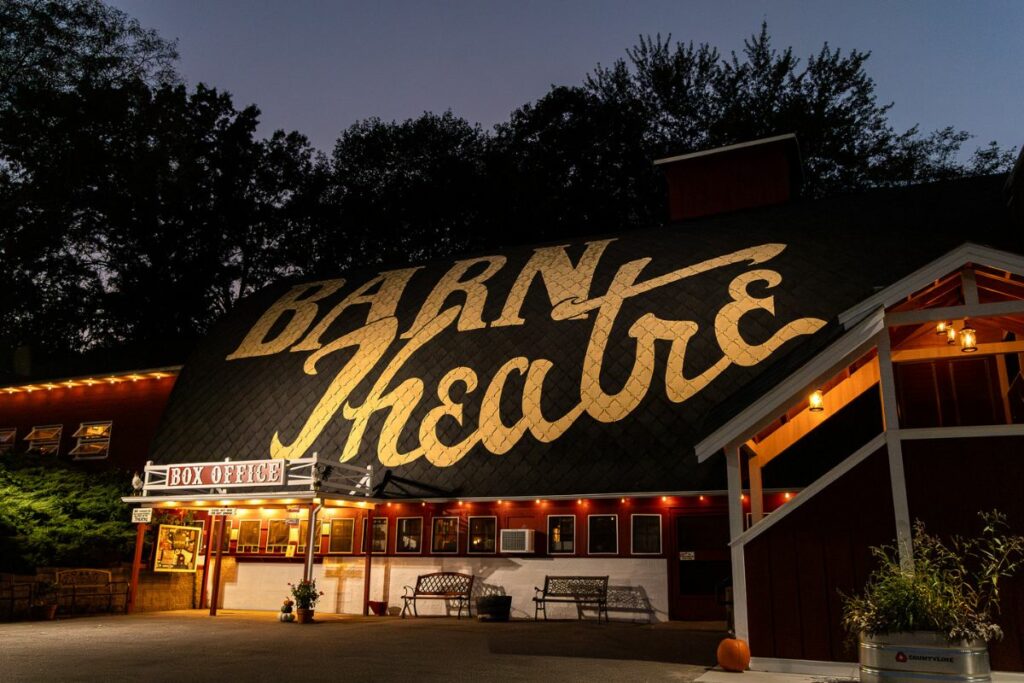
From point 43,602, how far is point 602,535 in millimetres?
12784

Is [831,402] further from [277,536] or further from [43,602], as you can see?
[43,602]

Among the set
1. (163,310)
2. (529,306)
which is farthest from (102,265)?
(529,306)

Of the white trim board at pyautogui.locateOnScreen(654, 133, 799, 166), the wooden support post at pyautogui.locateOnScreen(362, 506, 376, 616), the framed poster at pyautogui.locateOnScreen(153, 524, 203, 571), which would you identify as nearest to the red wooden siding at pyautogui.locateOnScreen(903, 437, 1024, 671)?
the wooden support post at pyautogui.locateOnScreen(362, 506, 376, 616)

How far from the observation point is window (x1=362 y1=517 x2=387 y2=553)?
2133cm

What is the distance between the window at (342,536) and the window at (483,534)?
3310 millimetres

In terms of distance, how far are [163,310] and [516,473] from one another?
32.4 m

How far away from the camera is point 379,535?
70.5ft

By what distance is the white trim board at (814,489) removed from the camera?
11352mm

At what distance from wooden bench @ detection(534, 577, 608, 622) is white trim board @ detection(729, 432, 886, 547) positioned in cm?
712

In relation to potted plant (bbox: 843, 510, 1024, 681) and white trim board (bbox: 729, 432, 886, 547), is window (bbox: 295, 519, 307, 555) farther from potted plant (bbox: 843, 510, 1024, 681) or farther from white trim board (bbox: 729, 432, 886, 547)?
potted plant (bbox: 843, 510, 1024, 681)

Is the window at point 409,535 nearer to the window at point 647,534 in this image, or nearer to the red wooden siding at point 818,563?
the window at point 647,534

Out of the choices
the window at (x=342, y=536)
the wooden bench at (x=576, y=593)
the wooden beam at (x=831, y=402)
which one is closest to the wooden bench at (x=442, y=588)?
the wooden bench at (x=576, y=593)

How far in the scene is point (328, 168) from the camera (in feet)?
163

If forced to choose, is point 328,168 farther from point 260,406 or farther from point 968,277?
point 968,277
